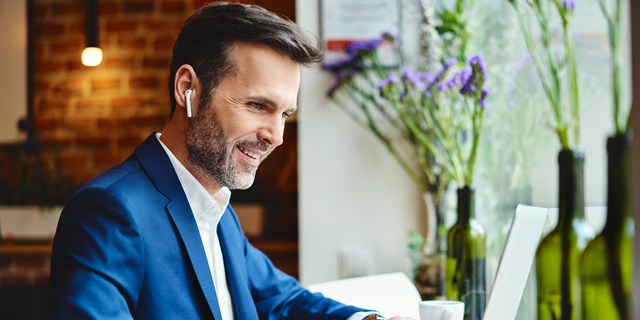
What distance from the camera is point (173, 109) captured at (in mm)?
1231

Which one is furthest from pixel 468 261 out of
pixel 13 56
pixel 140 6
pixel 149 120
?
pixel 13 56

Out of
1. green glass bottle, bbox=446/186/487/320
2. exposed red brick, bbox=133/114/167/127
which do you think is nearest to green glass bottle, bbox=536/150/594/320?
green glass bottle, bbox=446/186/487/320

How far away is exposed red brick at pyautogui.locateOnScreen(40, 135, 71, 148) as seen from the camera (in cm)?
313

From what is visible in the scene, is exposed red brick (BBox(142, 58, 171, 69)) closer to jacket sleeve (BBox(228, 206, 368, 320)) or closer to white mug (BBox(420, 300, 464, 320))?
jacket sleeve (BBox(228, 206, 368, 320))

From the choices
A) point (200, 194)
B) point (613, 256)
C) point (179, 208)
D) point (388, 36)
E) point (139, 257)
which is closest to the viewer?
point (613, 256)

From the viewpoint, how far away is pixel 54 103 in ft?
10.1

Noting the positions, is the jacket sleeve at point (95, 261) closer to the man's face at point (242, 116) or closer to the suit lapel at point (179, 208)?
the suit lapel at point (179, 208)

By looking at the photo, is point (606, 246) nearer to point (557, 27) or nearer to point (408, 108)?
point (557, 27)

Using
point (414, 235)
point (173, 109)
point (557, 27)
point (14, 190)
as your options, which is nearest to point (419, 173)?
point (414, 235)

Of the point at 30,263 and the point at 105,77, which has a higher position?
the point at 105,77

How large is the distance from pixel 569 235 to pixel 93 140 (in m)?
3.08

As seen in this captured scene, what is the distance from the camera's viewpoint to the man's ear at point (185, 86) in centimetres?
112

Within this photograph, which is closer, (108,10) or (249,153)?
(249,153)

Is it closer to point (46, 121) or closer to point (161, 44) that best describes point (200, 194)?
point (161, 44)
